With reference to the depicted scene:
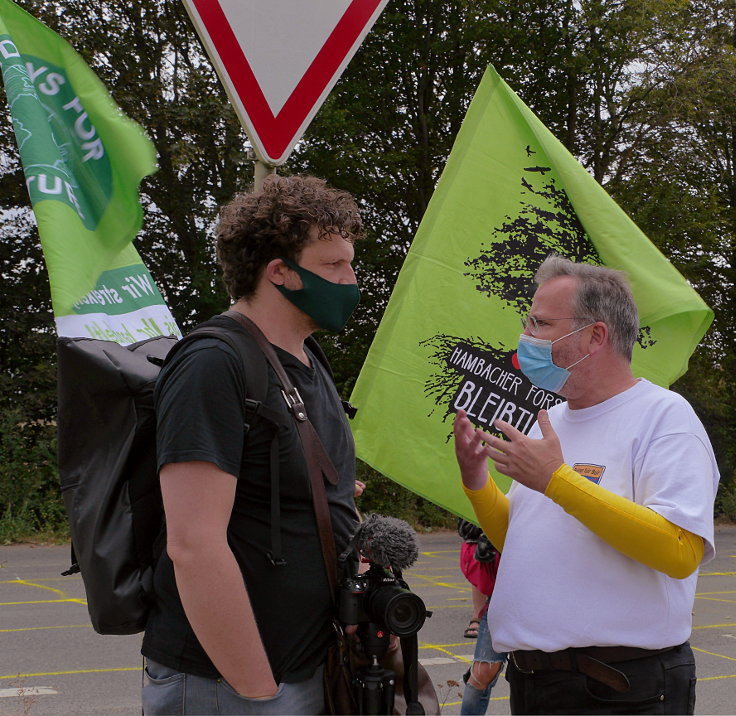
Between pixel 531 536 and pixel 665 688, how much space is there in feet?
1.73

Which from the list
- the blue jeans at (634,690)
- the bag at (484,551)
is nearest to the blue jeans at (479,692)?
the bag at (484,551)

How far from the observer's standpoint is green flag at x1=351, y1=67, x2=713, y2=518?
167 inches

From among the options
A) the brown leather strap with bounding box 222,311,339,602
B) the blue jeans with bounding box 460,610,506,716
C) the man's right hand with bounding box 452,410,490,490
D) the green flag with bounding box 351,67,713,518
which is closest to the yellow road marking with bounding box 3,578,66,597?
the blue jeans with bounding box 460,610,506,716

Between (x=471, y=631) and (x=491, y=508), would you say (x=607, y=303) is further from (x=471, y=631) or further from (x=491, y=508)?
(x=471, y=631)

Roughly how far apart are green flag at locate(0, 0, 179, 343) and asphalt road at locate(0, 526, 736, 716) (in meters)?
3.24

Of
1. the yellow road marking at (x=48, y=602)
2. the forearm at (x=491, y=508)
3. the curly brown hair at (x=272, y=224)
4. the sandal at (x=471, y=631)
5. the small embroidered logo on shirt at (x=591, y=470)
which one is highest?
the curly brown hair at (x=272, y=224)

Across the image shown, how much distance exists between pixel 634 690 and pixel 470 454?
2.60ft

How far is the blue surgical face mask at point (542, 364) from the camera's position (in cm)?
292

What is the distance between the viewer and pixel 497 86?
4566 millimetres

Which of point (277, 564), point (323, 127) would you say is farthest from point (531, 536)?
point (323, 127)

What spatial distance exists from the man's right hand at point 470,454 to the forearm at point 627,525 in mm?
384

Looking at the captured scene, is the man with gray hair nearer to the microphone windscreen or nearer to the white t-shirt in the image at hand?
the white t-shirt

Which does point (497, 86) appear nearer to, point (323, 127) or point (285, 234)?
point (285, 234)

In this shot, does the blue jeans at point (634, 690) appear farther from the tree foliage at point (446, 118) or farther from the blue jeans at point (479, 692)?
the tree foliage at point (446, 118)
